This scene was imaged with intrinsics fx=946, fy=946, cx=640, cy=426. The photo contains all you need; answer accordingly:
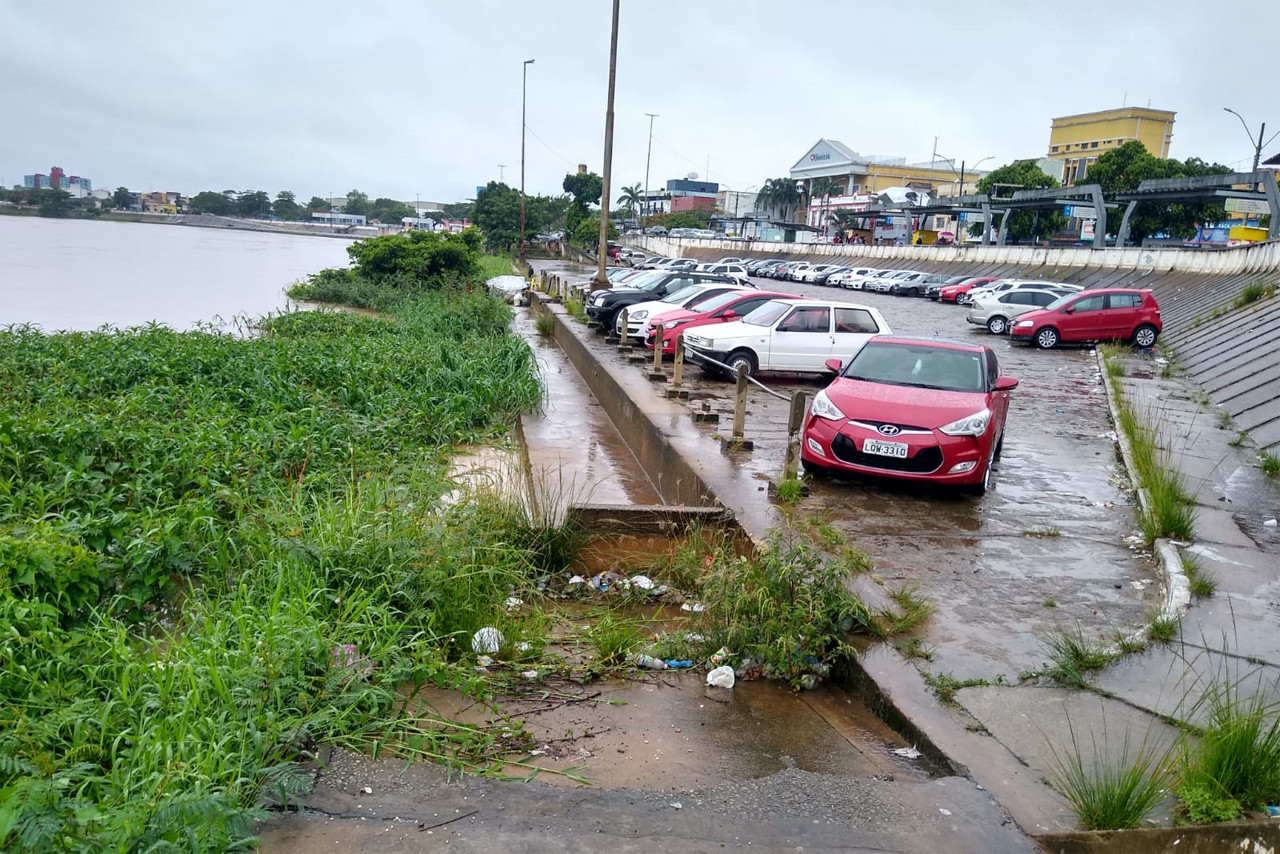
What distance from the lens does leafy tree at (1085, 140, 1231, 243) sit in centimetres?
6347

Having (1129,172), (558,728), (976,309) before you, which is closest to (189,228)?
(1129,172)

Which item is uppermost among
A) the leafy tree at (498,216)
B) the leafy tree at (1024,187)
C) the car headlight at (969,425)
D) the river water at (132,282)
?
the leafy tree at (1024,187)

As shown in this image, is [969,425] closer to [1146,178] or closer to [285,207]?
[1146,178]

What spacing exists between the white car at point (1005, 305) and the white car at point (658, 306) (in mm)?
12114

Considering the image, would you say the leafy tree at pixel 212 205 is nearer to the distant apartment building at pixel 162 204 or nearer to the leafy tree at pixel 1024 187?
the distant apartment building at pixel 162 204

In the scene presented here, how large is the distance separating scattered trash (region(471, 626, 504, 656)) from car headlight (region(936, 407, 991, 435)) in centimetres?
508

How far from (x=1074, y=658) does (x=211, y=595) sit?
5.13 m

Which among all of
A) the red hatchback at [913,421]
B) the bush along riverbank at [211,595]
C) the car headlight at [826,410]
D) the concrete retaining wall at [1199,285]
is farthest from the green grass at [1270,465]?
the bush along riverbank at [211,595]

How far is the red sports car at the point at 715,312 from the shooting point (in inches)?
730

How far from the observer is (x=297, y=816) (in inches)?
136

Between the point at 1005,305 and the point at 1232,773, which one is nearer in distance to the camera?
the point at 1232,773

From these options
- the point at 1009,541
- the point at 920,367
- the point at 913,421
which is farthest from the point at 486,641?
the point at 920,367

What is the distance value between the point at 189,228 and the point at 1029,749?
147m

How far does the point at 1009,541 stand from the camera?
7969 mm
